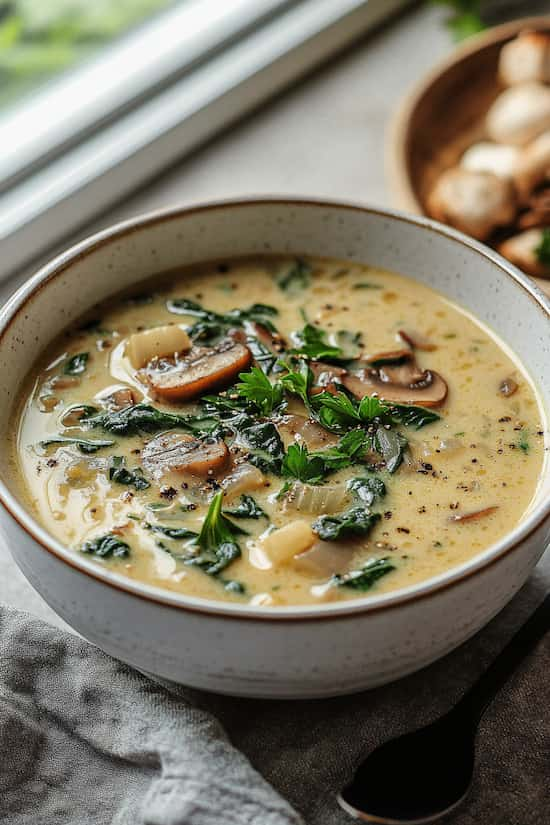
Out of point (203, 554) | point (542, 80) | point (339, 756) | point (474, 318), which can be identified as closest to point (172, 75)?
point (542, 80)

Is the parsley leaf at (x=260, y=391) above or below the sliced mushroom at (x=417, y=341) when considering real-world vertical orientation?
above

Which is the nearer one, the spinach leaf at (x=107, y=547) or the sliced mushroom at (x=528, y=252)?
the spinach leaf at (x=107, y=547)

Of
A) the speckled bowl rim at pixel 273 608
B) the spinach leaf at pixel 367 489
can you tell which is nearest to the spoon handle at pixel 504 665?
the speckled bowl rim at pixel 273 608

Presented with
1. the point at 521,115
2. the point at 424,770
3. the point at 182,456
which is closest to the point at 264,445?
the point at 182,456

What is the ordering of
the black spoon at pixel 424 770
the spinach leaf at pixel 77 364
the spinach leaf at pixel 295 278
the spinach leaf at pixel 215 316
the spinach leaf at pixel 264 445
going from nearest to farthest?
the black spoon at pixel 424 770 → the spinach leaf at pixel 264 445 → the spinach leaf at pixel 77 364 → the spinach leaf at pixel 215 316 → the spinach leaf at pixel 295 278

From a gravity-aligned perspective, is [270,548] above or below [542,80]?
below

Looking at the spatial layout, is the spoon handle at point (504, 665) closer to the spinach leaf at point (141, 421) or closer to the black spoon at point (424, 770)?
the black spoon at point (424, 770)

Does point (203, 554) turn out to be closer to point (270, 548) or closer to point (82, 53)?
point (270, 548)

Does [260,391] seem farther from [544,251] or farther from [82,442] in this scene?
[544,251]
